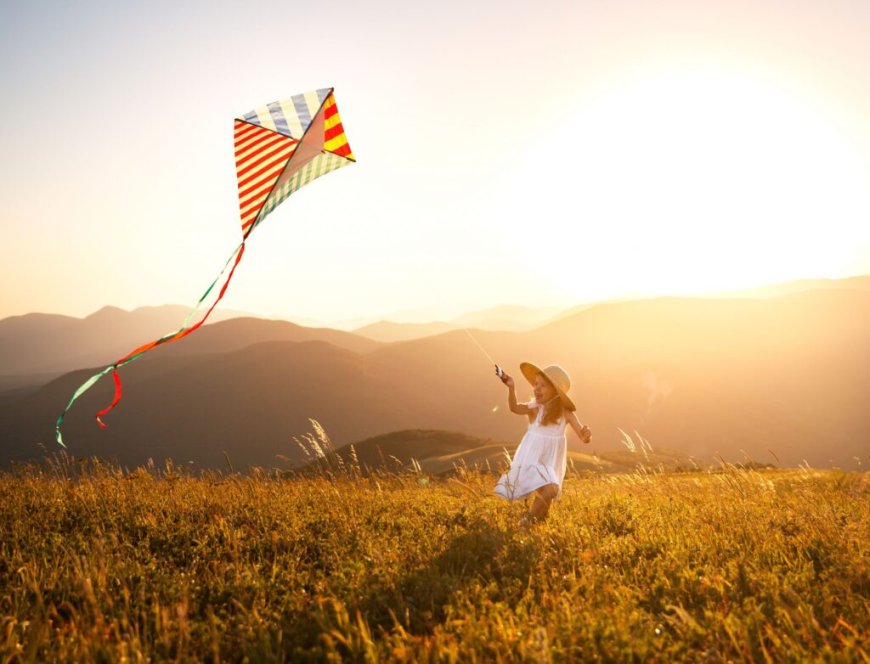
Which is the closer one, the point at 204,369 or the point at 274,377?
the point at 274,377

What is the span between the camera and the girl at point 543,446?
6125mm

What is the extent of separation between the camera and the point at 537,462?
21.0ft

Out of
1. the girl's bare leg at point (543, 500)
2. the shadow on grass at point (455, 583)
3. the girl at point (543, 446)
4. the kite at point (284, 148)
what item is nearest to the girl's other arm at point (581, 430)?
the girl at point (543, 446)

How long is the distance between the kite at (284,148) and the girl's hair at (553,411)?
3.62m

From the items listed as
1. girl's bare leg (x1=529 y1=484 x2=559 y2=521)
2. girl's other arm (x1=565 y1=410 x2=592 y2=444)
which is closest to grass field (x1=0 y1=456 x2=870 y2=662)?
girl's bare leg (x1=529 y1=484 x2=559 y2=521)

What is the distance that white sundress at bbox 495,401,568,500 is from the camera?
20.2 feet

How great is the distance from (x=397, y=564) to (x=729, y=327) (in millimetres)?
115264

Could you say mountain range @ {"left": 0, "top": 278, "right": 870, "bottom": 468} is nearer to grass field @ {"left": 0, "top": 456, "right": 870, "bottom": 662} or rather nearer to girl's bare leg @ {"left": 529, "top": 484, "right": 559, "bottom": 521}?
girl's bare leg @ {"left": 529, "top": 484, "right": 559, "bottom": 521}

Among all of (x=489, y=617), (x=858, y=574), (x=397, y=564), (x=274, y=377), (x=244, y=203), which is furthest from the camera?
(x=274, y=377)

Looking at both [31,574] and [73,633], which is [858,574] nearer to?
[73,633]

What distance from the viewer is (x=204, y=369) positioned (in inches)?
4358

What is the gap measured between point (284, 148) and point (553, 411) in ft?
14.1

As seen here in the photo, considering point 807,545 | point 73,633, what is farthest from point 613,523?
point 73,633

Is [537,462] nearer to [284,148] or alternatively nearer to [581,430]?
[581,430]
